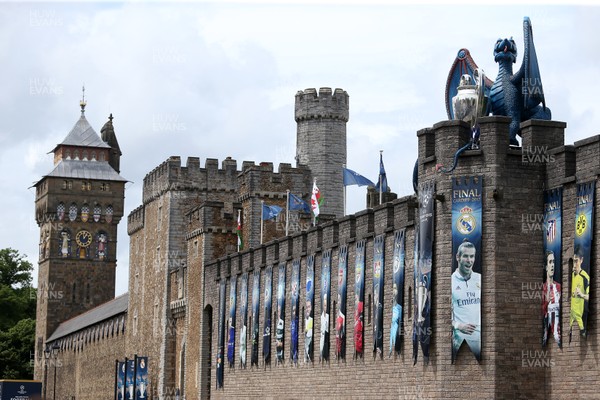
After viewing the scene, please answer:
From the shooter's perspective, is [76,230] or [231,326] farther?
[76,230]

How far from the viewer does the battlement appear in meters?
80.8

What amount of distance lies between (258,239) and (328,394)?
63.4ft

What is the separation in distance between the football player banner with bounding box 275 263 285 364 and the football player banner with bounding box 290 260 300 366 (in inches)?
34.8

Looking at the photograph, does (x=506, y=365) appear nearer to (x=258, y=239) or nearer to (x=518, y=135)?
(x=518, y=135)

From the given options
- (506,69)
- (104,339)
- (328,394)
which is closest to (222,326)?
(328,394)

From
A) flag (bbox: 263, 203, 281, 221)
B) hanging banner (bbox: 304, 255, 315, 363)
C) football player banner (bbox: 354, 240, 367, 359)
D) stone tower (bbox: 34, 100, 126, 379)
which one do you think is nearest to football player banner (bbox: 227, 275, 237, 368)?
flag (bbox: 263, 203, 281, 221)

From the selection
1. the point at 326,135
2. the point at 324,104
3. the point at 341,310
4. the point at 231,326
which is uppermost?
the point at 324,104

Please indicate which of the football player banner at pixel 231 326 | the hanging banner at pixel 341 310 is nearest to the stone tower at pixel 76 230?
the football player banner at pixel 231 326

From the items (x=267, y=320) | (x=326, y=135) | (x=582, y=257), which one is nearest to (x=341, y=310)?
(x=267, y=320)

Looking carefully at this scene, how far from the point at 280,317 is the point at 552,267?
1899 centimetres

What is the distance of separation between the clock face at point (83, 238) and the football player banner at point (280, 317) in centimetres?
7198

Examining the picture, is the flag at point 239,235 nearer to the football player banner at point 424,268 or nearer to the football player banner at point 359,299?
the football player banner at point 359,299

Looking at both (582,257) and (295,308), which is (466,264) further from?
(295,308)

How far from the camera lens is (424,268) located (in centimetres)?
3750
